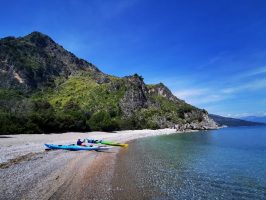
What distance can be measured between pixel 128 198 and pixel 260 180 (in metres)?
13.7

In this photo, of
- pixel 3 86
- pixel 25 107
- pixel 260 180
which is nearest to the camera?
pixel 260 180

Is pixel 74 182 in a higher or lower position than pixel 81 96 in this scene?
lower

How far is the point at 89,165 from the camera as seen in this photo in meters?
32.4

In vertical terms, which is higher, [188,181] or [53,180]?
[53,180]

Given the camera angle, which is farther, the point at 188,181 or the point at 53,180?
the point at 188,181

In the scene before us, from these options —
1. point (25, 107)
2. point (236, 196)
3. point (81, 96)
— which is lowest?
point (236, 196)

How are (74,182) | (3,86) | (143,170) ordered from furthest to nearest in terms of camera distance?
(3,86)
(143,170)
(74,182)

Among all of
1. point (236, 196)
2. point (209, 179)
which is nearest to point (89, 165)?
point (209, 179)

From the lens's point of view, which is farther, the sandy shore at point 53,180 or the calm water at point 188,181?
the calm water at point 188,181

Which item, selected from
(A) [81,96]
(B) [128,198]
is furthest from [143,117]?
(B) [128,198]

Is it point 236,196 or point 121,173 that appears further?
point 121,173

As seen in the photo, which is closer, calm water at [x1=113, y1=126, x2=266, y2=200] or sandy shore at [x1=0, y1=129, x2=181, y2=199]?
sandy shore at [x1=0, y1=129, x2=181, y2=199]

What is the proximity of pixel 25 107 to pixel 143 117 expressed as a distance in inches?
3991

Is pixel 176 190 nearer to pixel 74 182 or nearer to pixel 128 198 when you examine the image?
pixel 128 198
